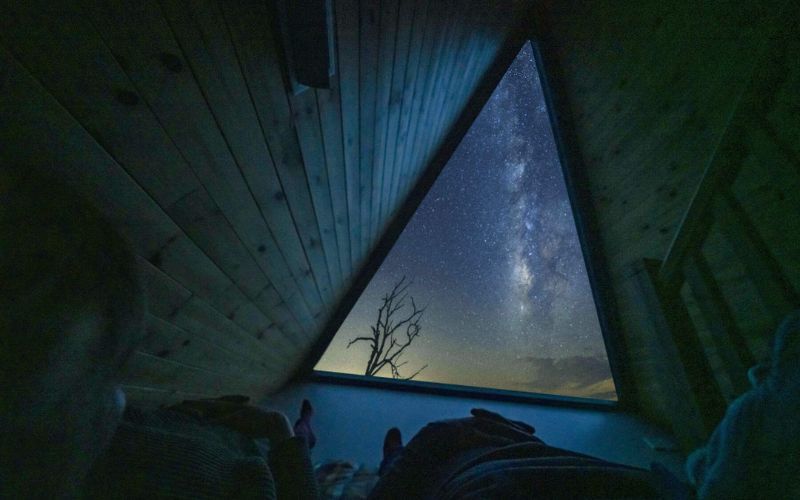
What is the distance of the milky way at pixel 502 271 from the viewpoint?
3873 mm

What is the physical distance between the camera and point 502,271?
222 inches

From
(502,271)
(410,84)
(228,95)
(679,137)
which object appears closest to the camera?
(228,95)

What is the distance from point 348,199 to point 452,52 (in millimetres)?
1337

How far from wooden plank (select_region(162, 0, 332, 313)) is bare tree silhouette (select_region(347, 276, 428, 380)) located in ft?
10.9

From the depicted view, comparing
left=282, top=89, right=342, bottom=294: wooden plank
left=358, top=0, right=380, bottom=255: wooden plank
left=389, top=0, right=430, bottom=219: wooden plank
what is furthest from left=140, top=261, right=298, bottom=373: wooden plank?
left=389, top=0, right=430, bottom=219: wooden plank

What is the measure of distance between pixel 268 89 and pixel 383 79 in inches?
28.6

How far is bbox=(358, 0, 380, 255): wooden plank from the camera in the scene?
1.15m

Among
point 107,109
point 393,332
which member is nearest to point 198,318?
point 107,109

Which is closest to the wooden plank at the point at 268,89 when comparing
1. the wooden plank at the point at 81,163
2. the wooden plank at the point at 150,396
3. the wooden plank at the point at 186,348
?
the wooden plank at the point at 81,163

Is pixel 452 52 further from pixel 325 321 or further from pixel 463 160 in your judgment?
pixel 325 321

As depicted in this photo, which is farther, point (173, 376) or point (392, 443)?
point (392, 443)

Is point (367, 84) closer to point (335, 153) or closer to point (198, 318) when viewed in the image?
point (335, 153)

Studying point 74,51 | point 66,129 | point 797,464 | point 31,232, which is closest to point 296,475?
point 31,232

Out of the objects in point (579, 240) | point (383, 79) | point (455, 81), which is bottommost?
point (383, 79)
